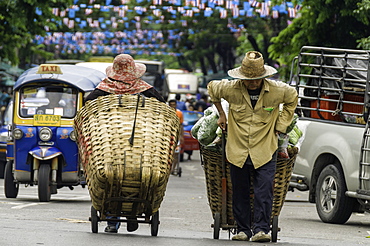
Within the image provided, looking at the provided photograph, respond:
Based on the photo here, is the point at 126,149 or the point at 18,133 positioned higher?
Answer: the point at 126,149

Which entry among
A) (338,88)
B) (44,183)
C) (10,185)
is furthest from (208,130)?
(10,185)

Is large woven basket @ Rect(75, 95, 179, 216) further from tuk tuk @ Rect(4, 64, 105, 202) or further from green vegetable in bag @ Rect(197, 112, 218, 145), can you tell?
tuk tuk @ Rect(4, 64, 105, 202)

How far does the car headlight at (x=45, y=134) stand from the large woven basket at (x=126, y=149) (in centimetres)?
543

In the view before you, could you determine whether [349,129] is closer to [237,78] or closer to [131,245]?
[237,78]

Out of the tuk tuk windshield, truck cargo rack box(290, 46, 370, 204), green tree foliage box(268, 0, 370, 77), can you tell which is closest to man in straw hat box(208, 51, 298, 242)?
truck cargo rack box(290, 46, 370, 204)

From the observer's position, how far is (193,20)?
158 ft

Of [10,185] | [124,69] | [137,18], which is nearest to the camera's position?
[124,69]

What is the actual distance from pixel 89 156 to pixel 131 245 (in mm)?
1050

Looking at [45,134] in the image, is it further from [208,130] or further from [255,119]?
[255,119]

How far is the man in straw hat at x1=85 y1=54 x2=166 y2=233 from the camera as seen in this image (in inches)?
348

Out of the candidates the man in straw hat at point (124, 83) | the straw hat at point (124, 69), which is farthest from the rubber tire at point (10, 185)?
the straw hat at point (124, 69)

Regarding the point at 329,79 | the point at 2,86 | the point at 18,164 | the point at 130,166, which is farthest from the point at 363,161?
the point at 2,86

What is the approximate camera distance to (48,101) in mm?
14406

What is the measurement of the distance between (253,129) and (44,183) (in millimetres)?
6057
